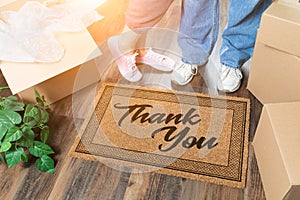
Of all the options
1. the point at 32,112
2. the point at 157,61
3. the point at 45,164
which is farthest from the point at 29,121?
the point at 157,61

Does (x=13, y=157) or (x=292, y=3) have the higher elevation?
(x=292, y=3)

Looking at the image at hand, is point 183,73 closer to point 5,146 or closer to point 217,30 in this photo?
point 217,30

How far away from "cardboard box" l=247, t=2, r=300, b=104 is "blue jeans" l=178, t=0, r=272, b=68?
12 centimetres

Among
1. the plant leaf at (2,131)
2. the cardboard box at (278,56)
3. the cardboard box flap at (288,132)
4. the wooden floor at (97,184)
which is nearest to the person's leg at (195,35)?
the cardboard box at (278,56)

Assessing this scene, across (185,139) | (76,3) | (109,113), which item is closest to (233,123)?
(185,139)

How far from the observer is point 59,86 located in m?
1.27

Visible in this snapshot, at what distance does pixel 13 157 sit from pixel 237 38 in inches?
35.3

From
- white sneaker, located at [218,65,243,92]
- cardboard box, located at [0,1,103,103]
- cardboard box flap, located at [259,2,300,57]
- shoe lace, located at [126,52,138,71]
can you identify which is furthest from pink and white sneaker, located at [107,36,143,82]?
cardboard box flap, located at [259,2,300,57]

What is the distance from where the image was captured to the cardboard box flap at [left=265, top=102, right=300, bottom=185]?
2.73ft

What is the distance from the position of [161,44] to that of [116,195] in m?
0.74

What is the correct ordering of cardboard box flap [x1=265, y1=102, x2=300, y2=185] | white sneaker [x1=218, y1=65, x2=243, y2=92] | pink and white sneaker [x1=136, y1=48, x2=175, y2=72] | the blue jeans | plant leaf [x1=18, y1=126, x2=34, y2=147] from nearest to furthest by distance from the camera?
cardboard box flap [x1=265, y1=102, x2=300, y2=185]
plant leaf [x1=18, y1=126, x2=34, y2=147]
the blue jeans
white sneaker [x1=218, y1=65, x2=243, y2=92]
pink and white sneaker [x1=136, y1=48, x2=175, y2=72]

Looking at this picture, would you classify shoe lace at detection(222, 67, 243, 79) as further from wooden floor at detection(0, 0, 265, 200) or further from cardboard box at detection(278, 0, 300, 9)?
cardboard box at detection(278, 0, 300, 9)

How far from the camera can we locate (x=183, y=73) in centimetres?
135

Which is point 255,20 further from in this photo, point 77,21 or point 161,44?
point 77,21
